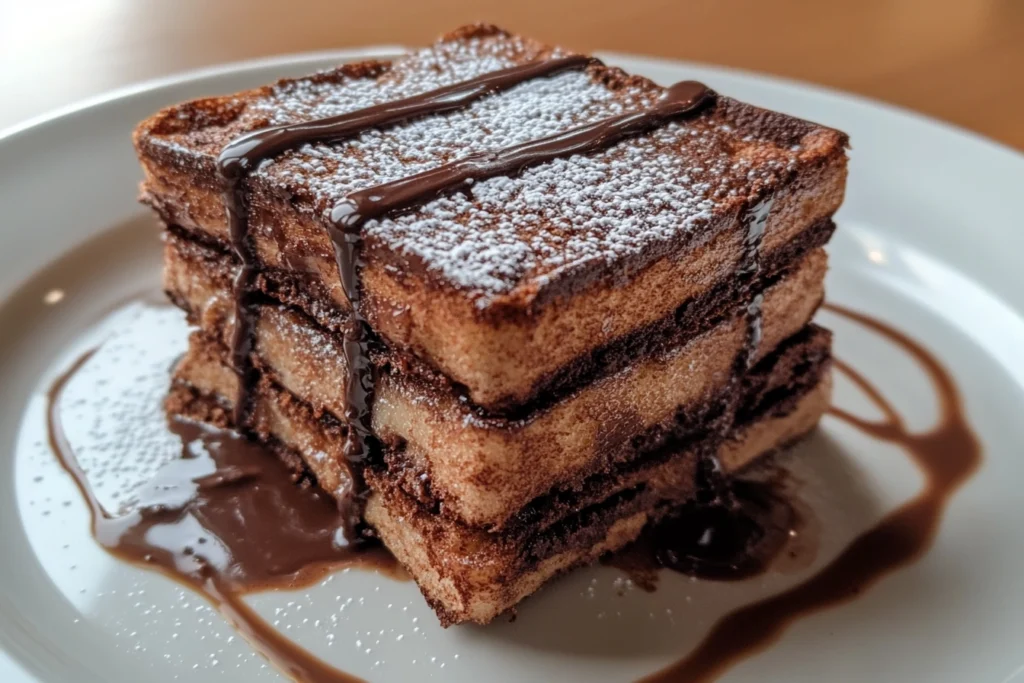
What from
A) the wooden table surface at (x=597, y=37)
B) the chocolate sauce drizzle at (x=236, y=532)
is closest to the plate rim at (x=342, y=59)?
the wooden table surface at (x=597, y=37)

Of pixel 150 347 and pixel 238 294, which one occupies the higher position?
pixel 238 294

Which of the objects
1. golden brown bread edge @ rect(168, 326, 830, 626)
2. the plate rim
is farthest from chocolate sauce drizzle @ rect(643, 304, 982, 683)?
the plate rim

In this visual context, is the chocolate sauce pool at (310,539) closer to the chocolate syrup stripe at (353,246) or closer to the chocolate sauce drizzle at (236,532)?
the chocolate sauce drizzle at (236,532)

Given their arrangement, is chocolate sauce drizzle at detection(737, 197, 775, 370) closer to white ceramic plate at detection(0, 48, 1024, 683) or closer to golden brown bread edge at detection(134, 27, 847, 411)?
golden brown bread edge at detection(134, 27, 847, 411)

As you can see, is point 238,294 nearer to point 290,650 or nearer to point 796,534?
point 290,650

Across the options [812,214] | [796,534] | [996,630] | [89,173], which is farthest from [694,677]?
[89,173]
